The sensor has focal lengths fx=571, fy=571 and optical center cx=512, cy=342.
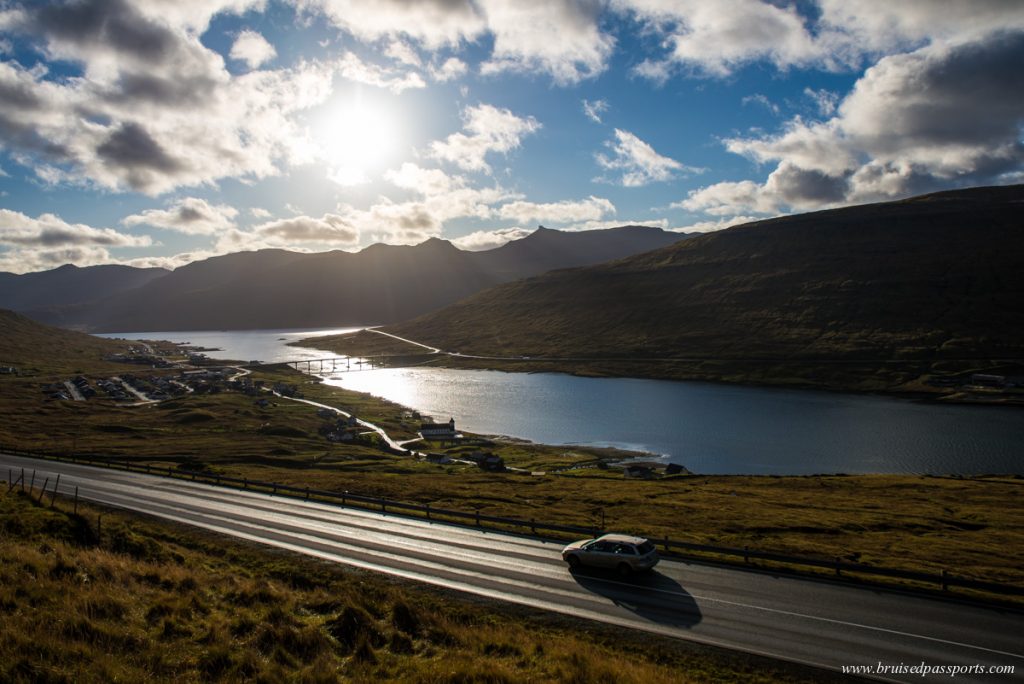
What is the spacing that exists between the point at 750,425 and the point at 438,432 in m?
68.3

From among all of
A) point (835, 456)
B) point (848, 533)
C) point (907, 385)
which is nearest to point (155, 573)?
point (848, 533)

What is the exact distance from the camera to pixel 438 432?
11500 cm

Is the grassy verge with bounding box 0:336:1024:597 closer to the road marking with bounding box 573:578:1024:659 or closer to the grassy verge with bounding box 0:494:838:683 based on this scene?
the road marking with bounding box 573:578:1024:659

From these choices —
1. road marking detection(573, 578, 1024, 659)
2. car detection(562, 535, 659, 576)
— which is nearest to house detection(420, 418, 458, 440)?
car detection(562, 535, 659, 576)

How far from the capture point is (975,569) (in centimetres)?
3144

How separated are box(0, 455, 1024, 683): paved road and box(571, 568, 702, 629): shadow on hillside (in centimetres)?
8

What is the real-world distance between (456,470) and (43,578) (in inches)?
2549

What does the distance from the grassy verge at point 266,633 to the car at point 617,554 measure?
216 inches

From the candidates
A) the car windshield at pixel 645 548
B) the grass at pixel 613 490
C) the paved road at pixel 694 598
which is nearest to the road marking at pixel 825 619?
the paved road at pixel 694 598

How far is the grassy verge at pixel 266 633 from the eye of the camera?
13539 mm

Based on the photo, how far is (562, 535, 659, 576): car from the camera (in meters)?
27.1

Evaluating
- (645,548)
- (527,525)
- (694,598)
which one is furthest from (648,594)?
(527,525)

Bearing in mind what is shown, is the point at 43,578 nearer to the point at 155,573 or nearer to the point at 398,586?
the point at 155,573

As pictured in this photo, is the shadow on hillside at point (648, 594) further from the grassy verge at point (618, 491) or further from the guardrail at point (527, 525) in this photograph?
the grassy verge at point (618, 491)
